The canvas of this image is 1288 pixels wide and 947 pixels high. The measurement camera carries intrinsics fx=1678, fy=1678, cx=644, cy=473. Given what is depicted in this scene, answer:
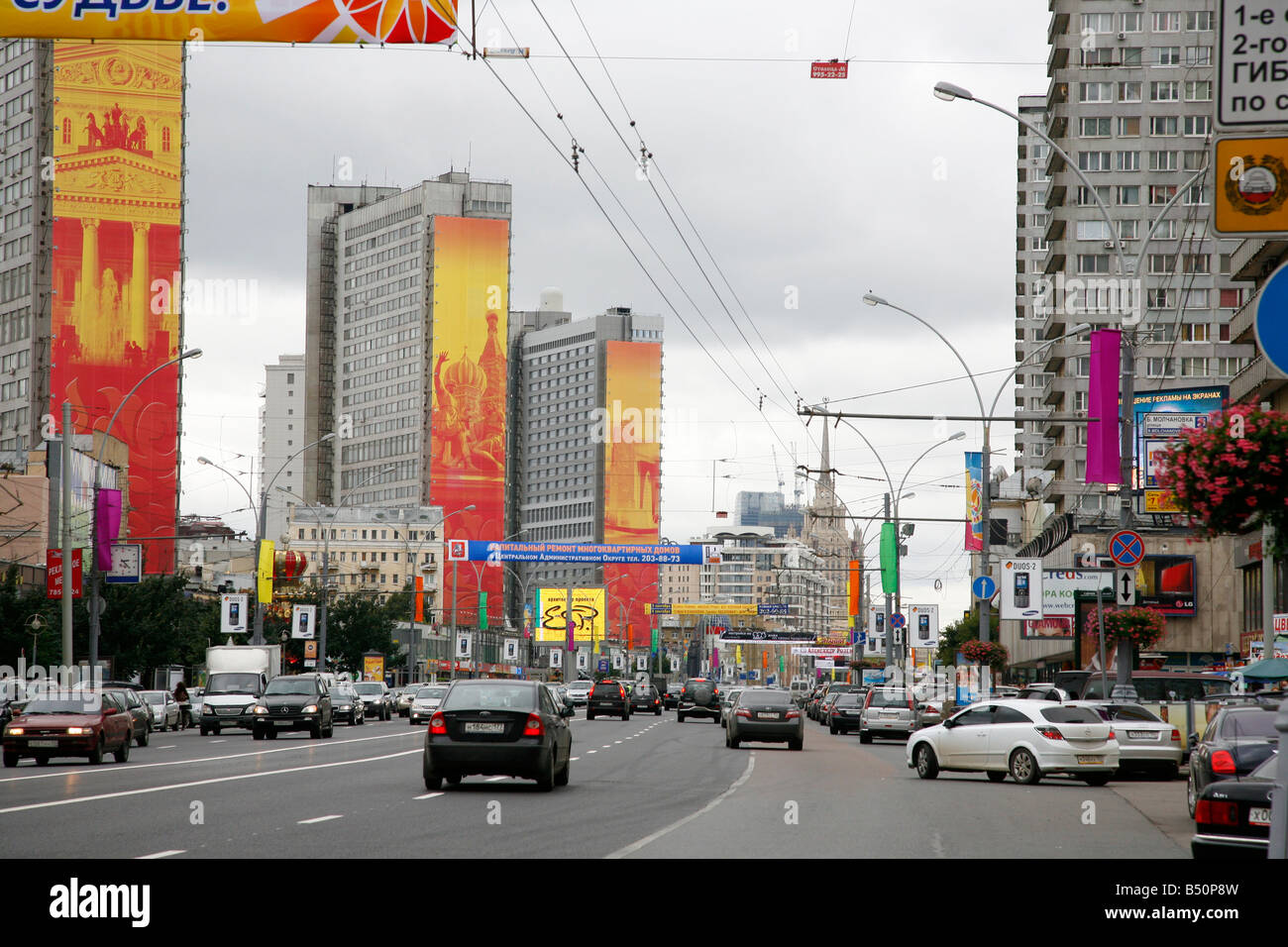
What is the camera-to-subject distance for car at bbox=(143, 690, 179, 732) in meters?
53.7

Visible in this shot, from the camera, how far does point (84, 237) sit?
367 feet

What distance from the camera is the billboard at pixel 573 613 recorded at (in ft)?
431

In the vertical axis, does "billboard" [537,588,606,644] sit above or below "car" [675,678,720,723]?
above

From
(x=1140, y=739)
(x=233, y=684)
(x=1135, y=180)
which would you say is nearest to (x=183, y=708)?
(x=233, y=684)

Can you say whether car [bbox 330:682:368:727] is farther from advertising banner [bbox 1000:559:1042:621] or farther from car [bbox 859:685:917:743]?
advertising banner [bbox 1000:559:1042:621]

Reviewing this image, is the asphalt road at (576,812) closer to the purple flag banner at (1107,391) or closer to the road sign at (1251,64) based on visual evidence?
the road sign at (1251,64)

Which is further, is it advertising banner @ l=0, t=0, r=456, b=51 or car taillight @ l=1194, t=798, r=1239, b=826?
advertising banner @ l=0, t=0, r=456, b=51

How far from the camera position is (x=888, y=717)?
50.2 metres

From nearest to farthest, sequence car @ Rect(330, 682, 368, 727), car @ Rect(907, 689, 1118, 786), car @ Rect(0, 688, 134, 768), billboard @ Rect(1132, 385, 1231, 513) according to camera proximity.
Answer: car @ Rect(907, 689, 1118, 786) < car @ Rect(0, 688, 134, 768) < billboard @ Rect(1132, 385, 1231, 513) < car @ Rect(330, 682, 368, 727)

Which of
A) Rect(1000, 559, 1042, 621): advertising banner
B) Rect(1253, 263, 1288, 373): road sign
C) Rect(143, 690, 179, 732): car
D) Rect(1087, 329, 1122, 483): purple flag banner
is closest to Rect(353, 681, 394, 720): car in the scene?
Rect(143, 690, 179, 732): car
